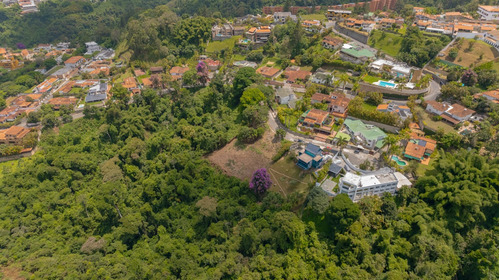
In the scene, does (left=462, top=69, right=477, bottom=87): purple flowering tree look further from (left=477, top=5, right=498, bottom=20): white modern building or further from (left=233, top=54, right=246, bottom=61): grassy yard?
(left=233, top=54, right=246, bottom=61): grassy yard

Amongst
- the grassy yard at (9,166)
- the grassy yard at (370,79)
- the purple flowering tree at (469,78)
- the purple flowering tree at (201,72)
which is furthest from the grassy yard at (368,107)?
the grassy yard at (9,166)

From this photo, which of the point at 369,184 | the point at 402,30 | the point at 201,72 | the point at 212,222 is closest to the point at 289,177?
the point at 369,184

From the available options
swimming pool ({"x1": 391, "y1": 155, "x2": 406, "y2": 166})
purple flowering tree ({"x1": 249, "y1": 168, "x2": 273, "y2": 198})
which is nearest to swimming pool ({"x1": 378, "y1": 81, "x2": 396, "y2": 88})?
swimming pool ({"x1": 391, "y1": 155, "x2": 406, "y2": 166})

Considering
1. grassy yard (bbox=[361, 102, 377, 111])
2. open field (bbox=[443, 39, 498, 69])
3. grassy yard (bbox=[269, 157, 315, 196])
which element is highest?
open field (bbox=[443, 39, 498, 69])

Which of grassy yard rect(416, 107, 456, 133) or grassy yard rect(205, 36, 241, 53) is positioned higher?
grassy yard rect(205, 36, 241, 53)

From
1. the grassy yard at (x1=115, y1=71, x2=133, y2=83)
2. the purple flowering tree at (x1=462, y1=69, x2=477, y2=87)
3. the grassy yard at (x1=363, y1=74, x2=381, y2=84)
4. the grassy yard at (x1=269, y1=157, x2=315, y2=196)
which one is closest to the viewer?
the grassy yard at (x1=269, y1=157, x2=315, y2=196)

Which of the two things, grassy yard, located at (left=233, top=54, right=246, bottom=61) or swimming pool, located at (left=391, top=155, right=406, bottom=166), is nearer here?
swimming pool, located at (left=391, top=155, right=406, bottom=166)

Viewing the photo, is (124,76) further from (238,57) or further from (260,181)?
(260,181)
